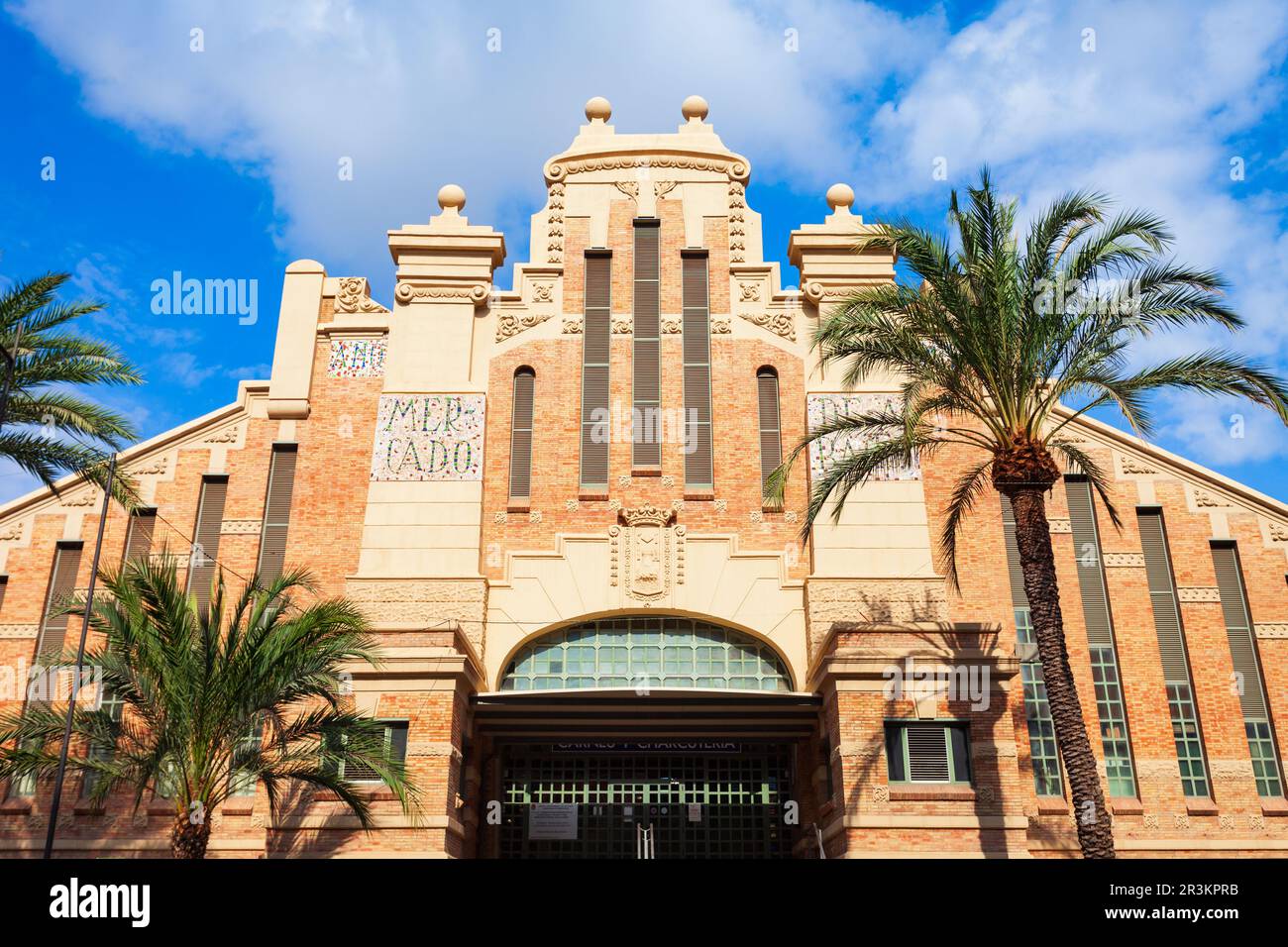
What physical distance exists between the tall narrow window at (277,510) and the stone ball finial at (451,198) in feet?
21.3

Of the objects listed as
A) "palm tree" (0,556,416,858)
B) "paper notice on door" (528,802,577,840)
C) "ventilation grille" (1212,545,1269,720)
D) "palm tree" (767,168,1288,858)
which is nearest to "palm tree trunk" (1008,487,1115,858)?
"palm tree" (767,168,1288,858)

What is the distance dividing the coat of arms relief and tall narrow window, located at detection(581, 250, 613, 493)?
41.0 inches

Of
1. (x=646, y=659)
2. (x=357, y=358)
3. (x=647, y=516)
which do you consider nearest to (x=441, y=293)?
(x=357, y=358)

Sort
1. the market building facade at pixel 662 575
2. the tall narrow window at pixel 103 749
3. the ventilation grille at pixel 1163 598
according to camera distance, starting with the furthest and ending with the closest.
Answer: the ventilation grille at pixel 1163 598, the market building facade at pixel 662 575, the tall narrow window at pixel 103 749

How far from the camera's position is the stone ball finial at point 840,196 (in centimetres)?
2548

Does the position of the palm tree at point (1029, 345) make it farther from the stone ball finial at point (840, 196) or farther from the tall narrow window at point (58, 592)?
the tall narrow window at point (58, 592)

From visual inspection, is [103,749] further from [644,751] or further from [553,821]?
[644,751]

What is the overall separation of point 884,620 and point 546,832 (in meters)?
7.63

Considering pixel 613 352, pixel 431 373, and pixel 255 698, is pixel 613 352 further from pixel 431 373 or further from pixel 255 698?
pixel 255 698

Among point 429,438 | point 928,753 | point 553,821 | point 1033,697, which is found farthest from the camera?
point 429,438

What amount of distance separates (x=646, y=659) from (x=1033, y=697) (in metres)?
7.44

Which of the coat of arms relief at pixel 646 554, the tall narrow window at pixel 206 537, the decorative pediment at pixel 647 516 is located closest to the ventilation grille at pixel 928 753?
the coat of arms relief at pixel 646 554

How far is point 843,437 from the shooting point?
2281 cm
